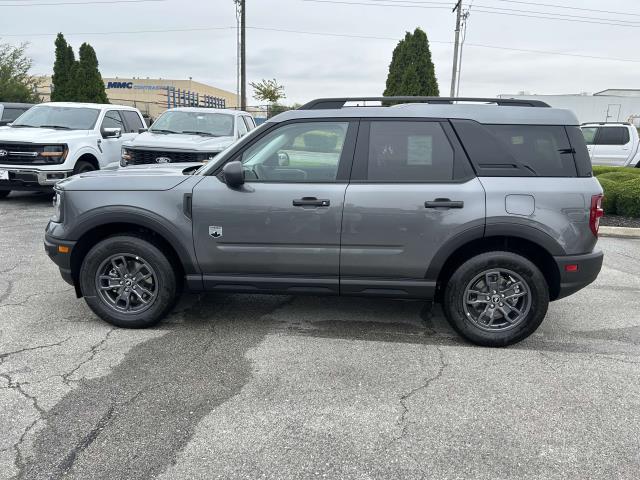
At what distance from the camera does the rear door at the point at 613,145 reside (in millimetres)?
15469

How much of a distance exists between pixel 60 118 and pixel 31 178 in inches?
77.2

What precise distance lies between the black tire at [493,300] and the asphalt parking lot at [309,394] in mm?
160

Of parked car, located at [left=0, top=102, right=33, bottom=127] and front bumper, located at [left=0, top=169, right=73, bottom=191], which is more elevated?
parked car, located at [left=0, top=102, right=33, bottom=127]

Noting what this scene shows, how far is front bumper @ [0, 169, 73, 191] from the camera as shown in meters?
9.18

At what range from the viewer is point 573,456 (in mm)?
2730

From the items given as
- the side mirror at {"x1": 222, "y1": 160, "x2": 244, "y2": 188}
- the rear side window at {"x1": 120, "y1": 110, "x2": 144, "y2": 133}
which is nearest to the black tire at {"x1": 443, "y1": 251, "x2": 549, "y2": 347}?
the side mirror at {"x1": 222, "y1": 160, "x2": 244, "y2": 188}

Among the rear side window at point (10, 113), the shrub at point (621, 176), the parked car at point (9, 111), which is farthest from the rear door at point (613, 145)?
the rear side window at point (10, 113)

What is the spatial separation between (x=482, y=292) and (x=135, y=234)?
2.86 m

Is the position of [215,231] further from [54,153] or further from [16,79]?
[16,79]

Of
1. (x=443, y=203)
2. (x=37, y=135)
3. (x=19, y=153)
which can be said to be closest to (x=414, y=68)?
(x=37, y=135)

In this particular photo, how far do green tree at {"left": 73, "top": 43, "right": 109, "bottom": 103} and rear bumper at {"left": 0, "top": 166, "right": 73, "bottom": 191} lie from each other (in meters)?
18.8

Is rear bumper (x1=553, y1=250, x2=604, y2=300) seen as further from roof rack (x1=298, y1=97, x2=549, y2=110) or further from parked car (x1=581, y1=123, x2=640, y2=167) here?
parked car (x1=581, y1=123, x2=640, y2=167)

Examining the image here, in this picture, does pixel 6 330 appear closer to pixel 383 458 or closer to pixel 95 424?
pixel 95 424

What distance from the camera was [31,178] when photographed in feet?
30.2
